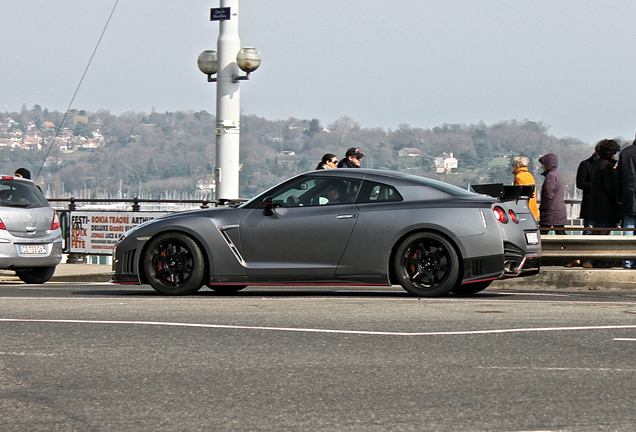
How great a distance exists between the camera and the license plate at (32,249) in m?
14.2

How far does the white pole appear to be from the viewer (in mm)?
18906

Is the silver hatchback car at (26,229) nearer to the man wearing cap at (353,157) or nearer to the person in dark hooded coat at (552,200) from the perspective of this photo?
the man wearing cap at (353,157)

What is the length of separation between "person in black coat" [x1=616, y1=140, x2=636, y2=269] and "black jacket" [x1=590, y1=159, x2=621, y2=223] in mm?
316

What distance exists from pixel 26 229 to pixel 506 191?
7242 millimetres

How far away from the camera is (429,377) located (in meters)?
5.61

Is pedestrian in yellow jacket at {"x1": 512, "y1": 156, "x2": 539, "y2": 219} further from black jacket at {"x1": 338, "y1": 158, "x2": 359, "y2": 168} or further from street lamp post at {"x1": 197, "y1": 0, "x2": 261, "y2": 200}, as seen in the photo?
street lamp post at {"x1": 197, "y1": 0, "x2": 261, "y2": 200}

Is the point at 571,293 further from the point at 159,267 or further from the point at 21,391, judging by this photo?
the point at 21,391

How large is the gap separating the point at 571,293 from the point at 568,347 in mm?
5046

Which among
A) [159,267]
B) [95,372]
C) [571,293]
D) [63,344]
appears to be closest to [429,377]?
[95,372]

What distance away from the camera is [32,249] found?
46.9ft

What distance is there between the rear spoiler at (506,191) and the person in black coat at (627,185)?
10.3 feet

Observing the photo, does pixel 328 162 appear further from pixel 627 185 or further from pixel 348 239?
pixel 348 239

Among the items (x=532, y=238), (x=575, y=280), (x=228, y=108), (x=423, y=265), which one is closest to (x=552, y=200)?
(x=575, y=280)

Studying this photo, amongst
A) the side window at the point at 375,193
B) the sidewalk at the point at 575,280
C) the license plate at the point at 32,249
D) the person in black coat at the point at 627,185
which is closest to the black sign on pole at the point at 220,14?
the license plate at the point at 32,249
